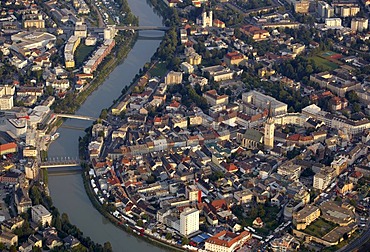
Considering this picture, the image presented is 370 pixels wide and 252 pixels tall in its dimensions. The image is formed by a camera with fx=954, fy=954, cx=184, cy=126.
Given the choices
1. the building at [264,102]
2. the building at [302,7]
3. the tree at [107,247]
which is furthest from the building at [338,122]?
the building at [302,7]

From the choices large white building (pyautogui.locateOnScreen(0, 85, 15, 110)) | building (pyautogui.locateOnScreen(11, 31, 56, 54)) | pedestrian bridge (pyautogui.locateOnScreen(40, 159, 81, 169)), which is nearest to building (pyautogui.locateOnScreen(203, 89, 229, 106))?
pedestrian bridge (pyautogui.locateOnScreen(40, 159, 81, 169))

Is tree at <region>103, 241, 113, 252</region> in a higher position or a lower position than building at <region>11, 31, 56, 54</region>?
lower

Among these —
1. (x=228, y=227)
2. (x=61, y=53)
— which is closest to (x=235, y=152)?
(x=228, y=227)

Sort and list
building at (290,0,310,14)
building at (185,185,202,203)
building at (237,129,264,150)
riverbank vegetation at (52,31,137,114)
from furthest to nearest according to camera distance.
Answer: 1. building at (290,0,310,14)
2. riverbank vegetation at (52,31,137,114)
3. building at (237,129,264,150)
4. building at (185,185,202,203)

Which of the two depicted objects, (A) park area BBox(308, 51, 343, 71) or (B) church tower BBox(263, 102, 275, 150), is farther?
(A) park area BBox(308, 51, 343, 71)

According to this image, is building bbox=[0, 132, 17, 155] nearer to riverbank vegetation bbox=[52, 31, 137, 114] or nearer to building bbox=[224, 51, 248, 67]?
riverbank vegetation bbox=[52, 31, 137, 114]

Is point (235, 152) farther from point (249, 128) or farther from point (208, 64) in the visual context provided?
point (208, 64)

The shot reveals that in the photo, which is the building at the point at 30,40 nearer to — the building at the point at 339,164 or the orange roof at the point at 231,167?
the orange roof at the point at 231,167
